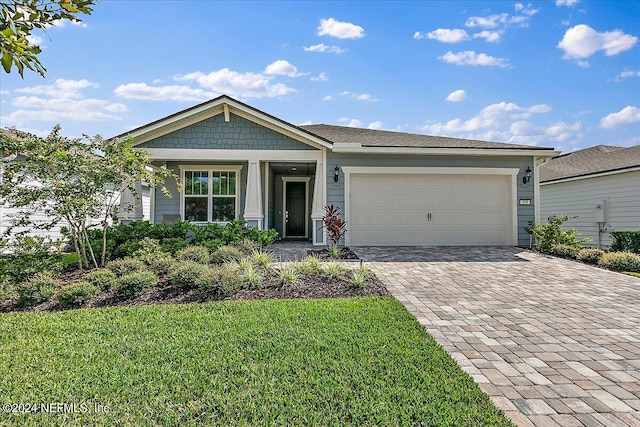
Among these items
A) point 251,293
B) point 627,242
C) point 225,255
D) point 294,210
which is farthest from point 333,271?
point 627,242

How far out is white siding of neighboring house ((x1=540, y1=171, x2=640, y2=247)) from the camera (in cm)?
1224

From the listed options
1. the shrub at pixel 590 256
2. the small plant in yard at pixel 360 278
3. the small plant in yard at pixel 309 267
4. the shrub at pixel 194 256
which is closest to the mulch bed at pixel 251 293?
the small plant in yard at pixel 360 278

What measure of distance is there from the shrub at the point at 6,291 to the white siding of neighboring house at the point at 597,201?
17.4m

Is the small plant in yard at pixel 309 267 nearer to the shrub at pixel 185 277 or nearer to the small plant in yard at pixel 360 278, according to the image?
the small plant in yard at pixel 360 278

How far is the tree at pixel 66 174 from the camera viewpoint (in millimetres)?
6055

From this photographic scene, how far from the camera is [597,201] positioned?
44.8 ft

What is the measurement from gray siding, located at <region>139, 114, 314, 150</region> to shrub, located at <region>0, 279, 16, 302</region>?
6381 mm

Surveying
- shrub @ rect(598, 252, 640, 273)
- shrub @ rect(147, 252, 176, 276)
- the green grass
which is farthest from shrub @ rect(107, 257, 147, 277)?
shrub @ rect(598, 252, 640, 273)

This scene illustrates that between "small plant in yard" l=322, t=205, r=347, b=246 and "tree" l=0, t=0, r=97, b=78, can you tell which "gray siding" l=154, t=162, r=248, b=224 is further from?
"tree" l=0, t=0, r=97, b=78

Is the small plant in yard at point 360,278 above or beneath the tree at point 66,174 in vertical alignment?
beneath

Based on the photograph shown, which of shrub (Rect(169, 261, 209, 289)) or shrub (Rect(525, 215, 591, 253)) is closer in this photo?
shrub (Rect(169, 261, 209, 289))

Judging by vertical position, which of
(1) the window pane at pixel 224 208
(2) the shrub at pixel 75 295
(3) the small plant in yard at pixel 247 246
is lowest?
(2) the shrub at pixel 75 295

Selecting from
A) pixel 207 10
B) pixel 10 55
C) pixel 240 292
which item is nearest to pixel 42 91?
pixel 207 10

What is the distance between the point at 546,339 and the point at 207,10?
9415mm
